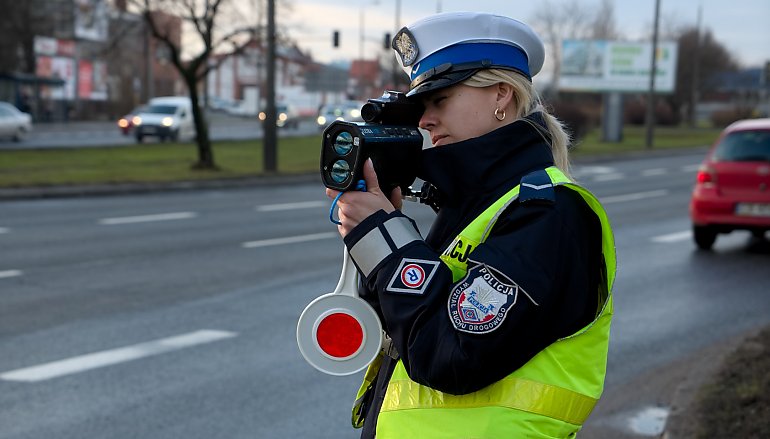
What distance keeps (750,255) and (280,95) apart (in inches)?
2850

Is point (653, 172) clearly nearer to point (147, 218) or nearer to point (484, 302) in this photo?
point (147, 218)

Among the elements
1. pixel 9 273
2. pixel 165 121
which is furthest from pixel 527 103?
pixel 165 121

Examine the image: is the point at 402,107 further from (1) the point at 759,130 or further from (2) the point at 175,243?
(1) the point at 759,130

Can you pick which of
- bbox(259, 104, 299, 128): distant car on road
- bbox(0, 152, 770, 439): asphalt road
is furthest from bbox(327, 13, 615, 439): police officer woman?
bbox(259, 104, 299, 128): distant car on road

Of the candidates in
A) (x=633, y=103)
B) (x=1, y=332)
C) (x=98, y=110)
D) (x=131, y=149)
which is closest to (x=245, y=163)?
(x=131, y=149)

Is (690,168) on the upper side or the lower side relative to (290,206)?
lower

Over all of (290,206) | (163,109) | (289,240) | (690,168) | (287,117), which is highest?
(163,109)

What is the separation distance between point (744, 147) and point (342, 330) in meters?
12.0

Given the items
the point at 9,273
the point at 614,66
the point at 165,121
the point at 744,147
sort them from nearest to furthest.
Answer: the point at 9,273 → the point at 744,147 → the point at 165,121 → the point at 614,66

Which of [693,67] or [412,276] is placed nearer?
[412,276]

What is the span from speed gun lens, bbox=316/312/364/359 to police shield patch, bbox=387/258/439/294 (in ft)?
0.61

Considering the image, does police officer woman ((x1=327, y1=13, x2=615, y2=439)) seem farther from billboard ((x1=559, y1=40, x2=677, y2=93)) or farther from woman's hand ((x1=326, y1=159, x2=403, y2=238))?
billboard ((x1=559, y1=40, x2=677, y2=93))

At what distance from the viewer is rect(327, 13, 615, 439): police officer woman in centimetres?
191

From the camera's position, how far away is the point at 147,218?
1552 centimetres
